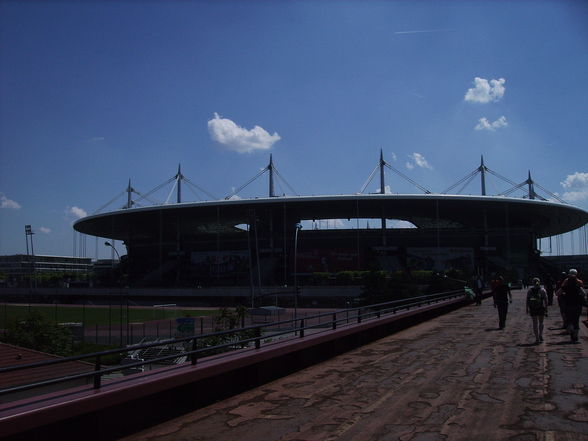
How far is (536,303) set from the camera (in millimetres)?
14031

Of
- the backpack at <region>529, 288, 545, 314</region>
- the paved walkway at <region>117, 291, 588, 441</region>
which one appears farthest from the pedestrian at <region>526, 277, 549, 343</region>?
the paved walkway at <region>117, 291, 588, 441</region>

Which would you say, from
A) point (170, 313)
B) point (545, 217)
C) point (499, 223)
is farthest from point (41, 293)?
point (545, 217)

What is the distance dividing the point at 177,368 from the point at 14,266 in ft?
680

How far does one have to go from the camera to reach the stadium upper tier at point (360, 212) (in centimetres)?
8106

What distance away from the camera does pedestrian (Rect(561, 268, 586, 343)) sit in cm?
1352

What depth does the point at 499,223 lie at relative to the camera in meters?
93.6

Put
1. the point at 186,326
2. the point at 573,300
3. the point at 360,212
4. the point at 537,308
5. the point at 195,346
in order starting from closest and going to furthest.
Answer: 1. the point at 195,346
2. the point at 573,300
3. the point at 537,308
4. the point at 186,326
5. the point at 360,212

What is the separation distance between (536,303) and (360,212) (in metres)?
74.2

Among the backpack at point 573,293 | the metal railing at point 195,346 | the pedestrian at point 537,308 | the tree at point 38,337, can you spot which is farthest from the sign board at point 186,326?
the backpack at point 573,293

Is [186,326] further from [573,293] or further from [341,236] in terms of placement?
[341,236]

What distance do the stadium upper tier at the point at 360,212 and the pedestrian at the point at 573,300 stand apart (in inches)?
2495

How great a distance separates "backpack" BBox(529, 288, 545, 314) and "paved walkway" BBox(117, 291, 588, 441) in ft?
4.72

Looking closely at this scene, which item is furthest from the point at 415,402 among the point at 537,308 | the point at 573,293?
the point at 573,293

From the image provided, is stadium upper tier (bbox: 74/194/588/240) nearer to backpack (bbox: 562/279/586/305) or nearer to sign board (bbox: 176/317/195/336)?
sign board (bbox: 176/317/195/336)
